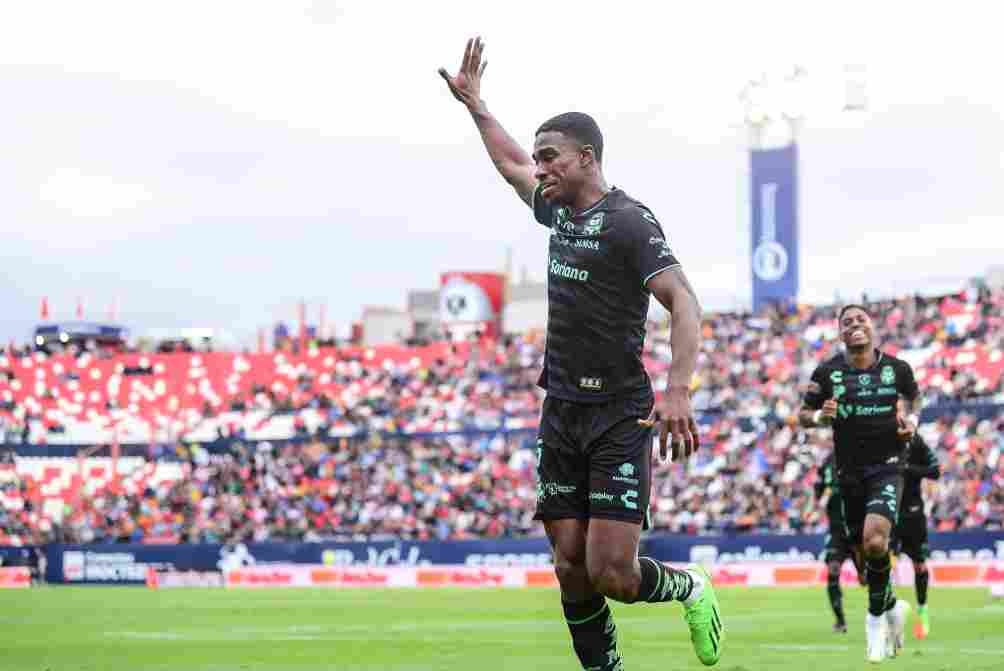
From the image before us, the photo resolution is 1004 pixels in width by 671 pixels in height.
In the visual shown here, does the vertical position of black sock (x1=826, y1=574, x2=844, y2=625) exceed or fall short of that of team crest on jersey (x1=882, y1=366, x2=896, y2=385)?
it falls short

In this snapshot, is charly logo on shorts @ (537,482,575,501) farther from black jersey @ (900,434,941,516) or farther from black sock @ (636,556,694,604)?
black jersey @ (900,434,941,516)

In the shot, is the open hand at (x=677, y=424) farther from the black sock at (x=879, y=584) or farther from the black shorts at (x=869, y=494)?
the black shorts at (x=869, y=494)

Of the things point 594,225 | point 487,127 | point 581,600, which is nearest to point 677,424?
point 594,225

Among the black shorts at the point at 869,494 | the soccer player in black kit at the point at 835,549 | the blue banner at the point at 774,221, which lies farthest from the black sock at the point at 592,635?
the blue banner at the point at 774,221

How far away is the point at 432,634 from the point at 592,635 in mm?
11146

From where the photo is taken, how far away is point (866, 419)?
14359mm

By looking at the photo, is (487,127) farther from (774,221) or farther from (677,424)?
(774,221)

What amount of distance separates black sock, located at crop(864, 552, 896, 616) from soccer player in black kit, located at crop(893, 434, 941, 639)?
4118 mm

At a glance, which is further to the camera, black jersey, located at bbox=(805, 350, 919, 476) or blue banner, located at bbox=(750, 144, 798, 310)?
blue banner, located at bbox=(750, 144, 798, 310)

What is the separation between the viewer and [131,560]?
46.2 metres

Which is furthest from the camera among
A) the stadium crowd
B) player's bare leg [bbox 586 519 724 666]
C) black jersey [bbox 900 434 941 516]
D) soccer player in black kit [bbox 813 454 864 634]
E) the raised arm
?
the stadium crowd

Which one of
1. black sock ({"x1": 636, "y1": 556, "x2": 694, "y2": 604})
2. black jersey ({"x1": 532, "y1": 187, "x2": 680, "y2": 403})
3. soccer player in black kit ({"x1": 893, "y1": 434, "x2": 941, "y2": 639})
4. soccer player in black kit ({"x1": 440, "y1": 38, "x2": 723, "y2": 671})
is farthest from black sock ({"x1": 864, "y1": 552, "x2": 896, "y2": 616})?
black jersey ({"x1": 532, "y1": 187, "x2": 680, "y2": 403})

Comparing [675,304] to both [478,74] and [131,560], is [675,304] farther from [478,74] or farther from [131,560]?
[131,560]

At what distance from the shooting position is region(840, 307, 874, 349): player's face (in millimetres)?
14086
